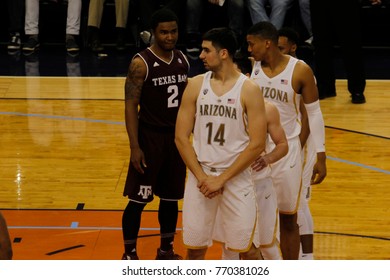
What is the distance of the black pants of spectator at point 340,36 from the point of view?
38.0ft

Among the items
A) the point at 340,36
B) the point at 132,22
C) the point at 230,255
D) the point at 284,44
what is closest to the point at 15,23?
the point at 132,22

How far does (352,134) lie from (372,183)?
5.54ft

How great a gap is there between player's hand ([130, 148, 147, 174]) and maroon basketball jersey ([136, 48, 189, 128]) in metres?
0.25

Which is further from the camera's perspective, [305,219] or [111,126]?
[111,126]

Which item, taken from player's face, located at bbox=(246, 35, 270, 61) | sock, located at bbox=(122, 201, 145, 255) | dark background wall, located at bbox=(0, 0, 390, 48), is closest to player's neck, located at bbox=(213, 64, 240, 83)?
player's face, located at bbox=(246, 35, 270, 61)

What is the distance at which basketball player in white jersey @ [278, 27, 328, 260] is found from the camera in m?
6.59

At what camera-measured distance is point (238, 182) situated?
568 centimetres

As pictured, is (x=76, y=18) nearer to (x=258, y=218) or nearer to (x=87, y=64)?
(x=87, y=64)

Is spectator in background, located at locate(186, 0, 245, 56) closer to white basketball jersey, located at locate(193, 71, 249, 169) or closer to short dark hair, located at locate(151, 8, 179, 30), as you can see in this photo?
short dark hair, located at locate(151, 8, 179, 30)

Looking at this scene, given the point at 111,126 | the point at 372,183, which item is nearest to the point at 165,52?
the point at 372,183

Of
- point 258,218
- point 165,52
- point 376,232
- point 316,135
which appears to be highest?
point 165,52

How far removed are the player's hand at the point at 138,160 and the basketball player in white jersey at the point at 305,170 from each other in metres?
1.18

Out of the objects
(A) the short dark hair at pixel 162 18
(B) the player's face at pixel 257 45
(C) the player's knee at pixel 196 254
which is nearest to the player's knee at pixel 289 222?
(C) the player's knee at pixel 196 254

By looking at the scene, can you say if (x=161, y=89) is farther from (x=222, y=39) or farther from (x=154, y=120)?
(x=222, y=39)
